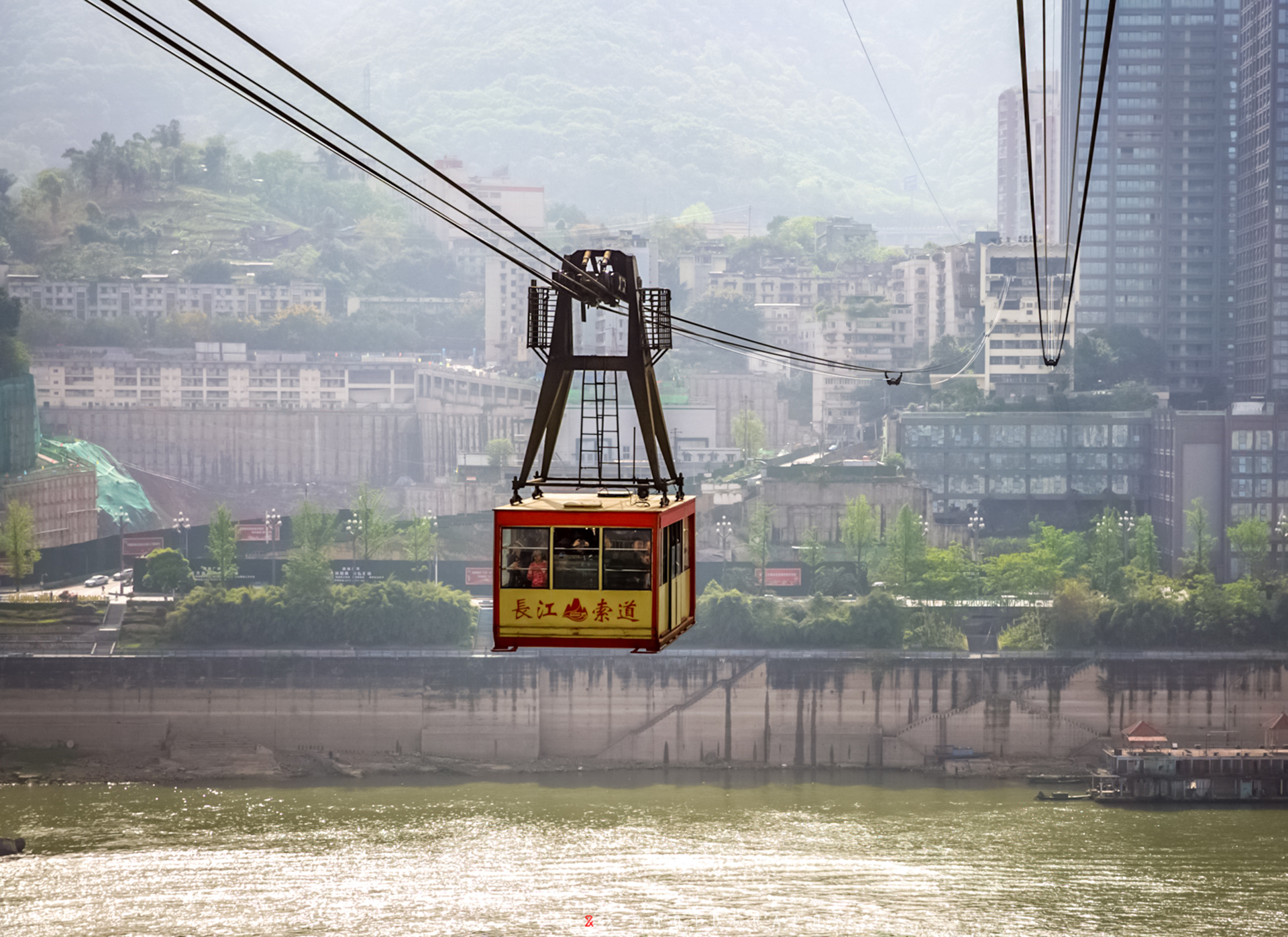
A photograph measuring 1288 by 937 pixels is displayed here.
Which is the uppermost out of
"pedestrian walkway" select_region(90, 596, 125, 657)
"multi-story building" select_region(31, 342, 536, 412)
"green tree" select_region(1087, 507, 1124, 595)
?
"multi-story building" select_region(31, 342, 536, 412)

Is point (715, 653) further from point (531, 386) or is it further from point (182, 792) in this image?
point (531, 386)

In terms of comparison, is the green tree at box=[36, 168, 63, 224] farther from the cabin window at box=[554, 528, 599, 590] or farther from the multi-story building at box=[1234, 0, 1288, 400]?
the cabin window at box=[554, 528, 599, 590]

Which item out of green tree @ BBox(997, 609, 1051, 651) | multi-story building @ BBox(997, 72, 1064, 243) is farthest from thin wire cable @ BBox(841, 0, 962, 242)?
green tree @ BBox(997, 609, 1051, 651)

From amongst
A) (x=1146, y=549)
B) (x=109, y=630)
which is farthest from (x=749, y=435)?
(x=109, y=630)

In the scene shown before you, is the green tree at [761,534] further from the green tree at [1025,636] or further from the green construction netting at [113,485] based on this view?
the green construction netting at [113,485]

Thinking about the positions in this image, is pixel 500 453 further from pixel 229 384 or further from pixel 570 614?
pixel 570 614

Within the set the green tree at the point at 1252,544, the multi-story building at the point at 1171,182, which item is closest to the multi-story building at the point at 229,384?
the multi-story building at the point at 1171,182

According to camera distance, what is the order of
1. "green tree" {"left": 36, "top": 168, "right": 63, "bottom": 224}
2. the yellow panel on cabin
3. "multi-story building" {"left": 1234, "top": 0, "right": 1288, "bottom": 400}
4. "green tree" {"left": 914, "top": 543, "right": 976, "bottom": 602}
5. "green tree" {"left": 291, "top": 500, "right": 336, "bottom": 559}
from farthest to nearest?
"green tree" {"left": 36, "top": 168, "right": 63, "bottom": 224}
"multi-story building" {"left": 1234, "top": 0, "right": 1288, "bottom": 400}
"green tree" {"left": 291, "top": 500, "right": 336, "bottom": 559}
"green tree" {"left": 914, "top": 543, "right": 976, "bottom": 602}
the yellow panel on cabin
